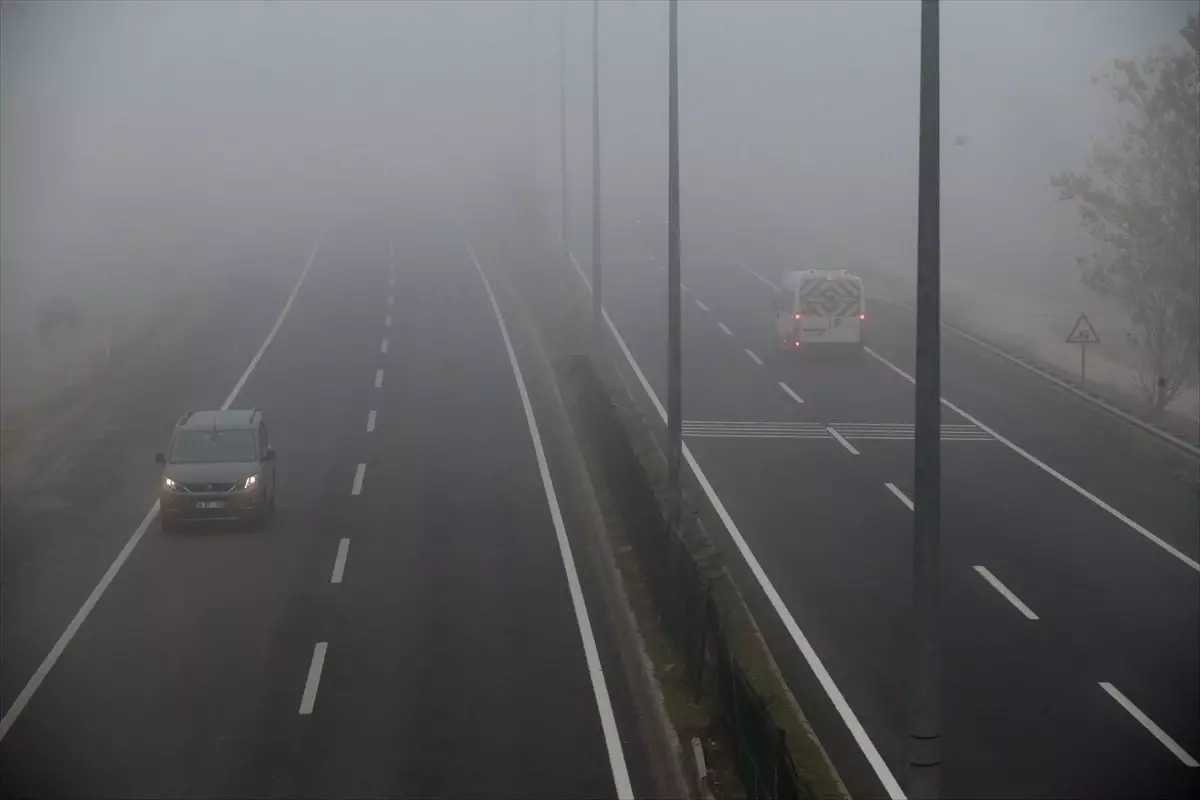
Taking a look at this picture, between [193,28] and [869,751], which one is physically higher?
[193,28]

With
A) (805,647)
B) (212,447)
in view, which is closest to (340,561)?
(212,447)

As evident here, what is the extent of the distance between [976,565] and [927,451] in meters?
A: 11.8

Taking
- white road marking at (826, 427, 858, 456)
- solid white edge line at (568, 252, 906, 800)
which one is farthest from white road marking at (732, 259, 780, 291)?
solid white edge line at (568, 252, 906, 800)

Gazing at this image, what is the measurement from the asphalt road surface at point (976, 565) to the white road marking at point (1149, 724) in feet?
0.11

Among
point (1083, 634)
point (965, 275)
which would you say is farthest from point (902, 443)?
point (965, 275)

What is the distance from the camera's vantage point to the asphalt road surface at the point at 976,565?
14.2 metres

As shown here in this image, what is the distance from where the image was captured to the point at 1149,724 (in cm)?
1467

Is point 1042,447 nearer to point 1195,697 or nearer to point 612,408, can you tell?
point 612,408

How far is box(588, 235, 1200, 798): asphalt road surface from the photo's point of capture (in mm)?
→ 14203

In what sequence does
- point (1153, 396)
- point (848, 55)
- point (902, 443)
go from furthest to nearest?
point (848, 55) → point (1153, 396) → point (902, 443)

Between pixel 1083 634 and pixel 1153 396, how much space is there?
17677 mm

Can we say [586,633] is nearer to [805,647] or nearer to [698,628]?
[805,647]

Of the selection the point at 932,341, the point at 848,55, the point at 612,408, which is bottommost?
the point at 612,408

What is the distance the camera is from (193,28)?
13688 centimetres
